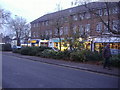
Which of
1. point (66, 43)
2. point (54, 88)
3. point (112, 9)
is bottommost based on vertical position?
point (54, 88)

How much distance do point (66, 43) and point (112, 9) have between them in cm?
693

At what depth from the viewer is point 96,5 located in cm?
1469

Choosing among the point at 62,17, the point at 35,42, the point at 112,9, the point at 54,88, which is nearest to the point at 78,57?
the point at 112,9

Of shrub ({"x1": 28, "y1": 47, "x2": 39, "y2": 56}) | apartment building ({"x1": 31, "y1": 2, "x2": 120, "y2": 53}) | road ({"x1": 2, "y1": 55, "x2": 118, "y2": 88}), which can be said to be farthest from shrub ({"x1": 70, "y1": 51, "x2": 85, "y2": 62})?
shrub ({"x1": 28, "y1": 47, "x2": 39, "y2": 56})

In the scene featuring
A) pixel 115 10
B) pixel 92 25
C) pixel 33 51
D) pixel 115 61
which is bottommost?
pixel 115 61

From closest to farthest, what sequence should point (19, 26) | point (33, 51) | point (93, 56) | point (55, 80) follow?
point (55, 80) < point (93, 56) < point (33, 51) < point (19, 26)

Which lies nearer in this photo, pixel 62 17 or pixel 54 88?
pixel 54 88

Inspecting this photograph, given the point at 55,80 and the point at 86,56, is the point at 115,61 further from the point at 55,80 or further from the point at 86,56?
the point at 55,80

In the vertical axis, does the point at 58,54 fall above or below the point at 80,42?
below

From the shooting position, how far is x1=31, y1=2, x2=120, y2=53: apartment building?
1299 cm

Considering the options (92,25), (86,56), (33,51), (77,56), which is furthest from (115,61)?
(92,25)

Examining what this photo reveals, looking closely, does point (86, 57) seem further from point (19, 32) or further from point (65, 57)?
point (19, 32)

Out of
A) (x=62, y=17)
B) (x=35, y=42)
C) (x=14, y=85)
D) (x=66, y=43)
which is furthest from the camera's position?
(x=35, y=42)

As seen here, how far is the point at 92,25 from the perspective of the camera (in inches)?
1107
